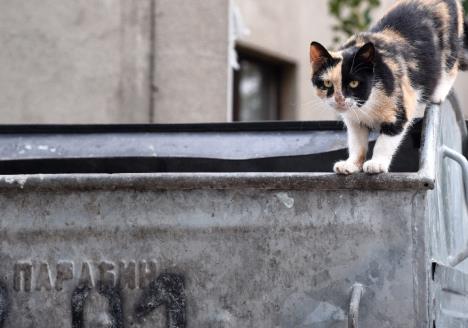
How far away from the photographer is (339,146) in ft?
12.2

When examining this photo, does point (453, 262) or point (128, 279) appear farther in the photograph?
point (453, 262)

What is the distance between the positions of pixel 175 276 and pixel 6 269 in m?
0.53

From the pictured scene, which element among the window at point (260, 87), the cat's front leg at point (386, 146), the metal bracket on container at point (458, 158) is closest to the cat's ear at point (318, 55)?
the cat's front leg at point (386, 146)

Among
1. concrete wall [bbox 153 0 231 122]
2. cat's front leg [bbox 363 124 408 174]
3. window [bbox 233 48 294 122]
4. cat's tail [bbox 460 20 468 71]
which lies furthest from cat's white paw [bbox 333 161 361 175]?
window [bbox 233 48 294 122]

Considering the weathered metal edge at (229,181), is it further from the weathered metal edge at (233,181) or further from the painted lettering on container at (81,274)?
the painted lettering on container at (81,274)

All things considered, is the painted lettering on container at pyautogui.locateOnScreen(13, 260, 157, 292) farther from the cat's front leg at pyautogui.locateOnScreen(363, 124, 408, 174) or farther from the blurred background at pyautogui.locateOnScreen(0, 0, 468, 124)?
the blurred background at pyautogui.locateOnScreen(0, 0, 468, 124)

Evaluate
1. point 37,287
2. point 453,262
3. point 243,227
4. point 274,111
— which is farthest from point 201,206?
point 274,111

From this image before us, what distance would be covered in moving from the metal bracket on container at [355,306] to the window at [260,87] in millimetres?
6771

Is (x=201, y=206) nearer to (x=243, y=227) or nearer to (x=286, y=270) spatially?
(x=243, y=227)

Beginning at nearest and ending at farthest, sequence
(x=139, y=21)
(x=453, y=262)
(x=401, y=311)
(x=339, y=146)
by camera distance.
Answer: (x=401, y=311) < (x=453, y=262) < (x=339, y=146) < (x=139, y=21)

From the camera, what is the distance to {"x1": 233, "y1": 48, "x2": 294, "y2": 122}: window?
970cm

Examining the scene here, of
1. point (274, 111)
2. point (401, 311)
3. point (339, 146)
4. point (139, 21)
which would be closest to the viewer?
point (401, 311)

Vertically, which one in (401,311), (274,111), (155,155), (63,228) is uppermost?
(274,111)

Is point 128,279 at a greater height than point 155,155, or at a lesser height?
lesser
